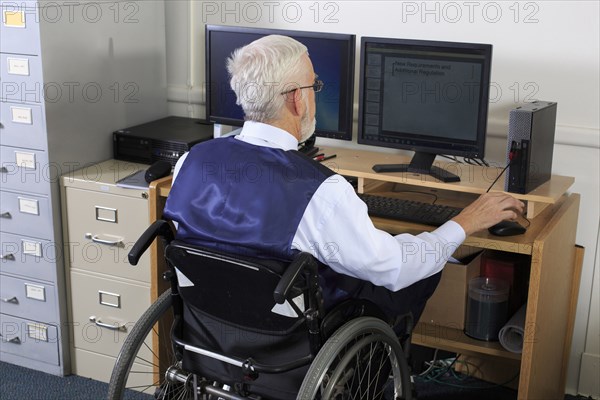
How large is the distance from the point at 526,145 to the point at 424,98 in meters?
0.36

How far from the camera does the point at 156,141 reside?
301 cm

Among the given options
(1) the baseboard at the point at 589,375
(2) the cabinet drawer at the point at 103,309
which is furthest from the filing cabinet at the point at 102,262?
(1) the baseboard at the point at 589,375

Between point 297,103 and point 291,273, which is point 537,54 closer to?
point 297,103

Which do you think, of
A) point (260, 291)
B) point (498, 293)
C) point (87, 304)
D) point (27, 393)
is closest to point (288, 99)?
point (260, 291)

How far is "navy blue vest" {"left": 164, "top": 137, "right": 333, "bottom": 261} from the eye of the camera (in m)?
1.88

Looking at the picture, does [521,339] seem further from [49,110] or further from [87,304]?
[49,110]

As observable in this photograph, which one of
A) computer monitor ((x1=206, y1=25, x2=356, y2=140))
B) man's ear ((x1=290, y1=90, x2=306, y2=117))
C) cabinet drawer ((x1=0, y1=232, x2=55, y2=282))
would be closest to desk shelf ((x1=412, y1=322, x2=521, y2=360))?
computer monitor ((x1=206, y1=25, x2=356, y2=140))

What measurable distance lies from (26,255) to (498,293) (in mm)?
1606

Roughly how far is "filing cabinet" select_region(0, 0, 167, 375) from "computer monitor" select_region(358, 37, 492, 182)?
928mm

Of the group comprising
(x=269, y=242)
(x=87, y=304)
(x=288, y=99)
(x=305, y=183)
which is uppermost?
(x=288, y=99)

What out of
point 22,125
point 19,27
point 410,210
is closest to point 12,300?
point 22,125

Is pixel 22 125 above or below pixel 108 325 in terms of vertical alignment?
above

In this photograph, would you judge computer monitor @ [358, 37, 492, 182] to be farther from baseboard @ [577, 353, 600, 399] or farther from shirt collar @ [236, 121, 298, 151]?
baseboard @ [577, 353, 600, 399]

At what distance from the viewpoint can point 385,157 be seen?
288 centimetres
